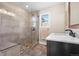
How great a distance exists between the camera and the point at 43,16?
1.32 meters

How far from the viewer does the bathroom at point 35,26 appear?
1220 millimetres

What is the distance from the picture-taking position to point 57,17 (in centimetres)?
127

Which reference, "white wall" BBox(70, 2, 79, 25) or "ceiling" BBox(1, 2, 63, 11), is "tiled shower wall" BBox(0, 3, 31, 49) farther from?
"white wall" BBox(70, 2, 79, 25)

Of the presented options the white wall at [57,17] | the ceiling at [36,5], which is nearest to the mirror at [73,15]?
the white wall at [57,17]

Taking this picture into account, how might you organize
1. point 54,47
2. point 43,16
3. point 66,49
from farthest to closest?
point 43,16
point 54,47
point 66,49

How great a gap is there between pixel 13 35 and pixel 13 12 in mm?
319

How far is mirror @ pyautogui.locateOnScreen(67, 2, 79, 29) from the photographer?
4.05 feet

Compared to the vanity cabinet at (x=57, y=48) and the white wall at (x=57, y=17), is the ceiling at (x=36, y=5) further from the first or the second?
the vanity cabinet at (x=57, y=48)

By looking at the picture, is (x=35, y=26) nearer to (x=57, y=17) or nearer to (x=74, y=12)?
(x=57, y=17)

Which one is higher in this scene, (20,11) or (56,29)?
(20,11)

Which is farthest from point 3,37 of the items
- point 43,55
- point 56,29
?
point 56,29

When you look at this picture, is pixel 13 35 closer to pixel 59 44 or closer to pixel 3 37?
pixel 3 37

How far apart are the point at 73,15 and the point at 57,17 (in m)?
0.23

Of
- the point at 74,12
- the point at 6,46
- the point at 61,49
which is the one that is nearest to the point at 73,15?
the point at 74,12
